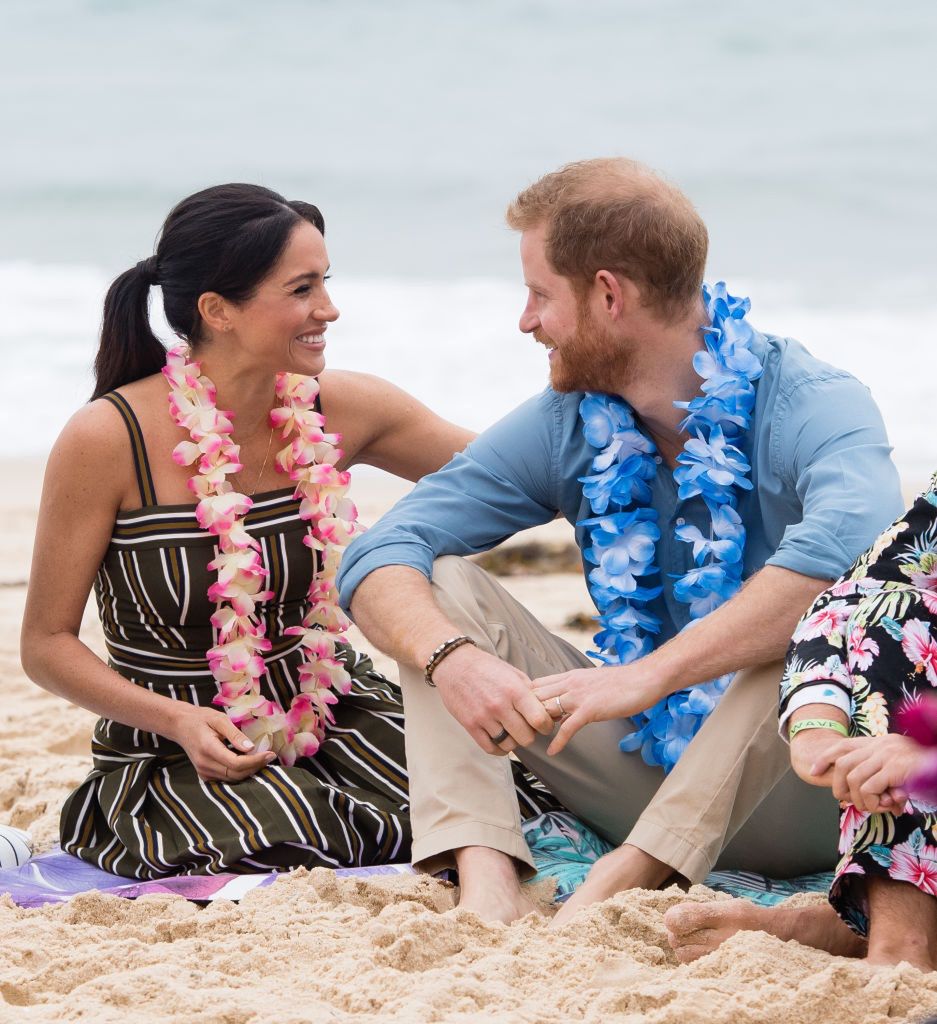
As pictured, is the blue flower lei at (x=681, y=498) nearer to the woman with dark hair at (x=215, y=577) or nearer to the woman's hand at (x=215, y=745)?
the woman with dark hair at (x=215, y=577)

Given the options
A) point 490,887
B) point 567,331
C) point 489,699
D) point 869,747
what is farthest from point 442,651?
point 869,747

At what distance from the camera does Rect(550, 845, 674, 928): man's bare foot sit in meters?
2.64

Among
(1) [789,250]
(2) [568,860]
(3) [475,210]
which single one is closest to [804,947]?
(2) [568,860]

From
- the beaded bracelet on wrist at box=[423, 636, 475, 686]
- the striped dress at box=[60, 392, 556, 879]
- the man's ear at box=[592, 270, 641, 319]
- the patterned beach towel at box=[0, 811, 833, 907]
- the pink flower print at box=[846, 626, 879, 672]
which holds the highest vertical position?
the man's ear at box=[592, 270, 641, 319]

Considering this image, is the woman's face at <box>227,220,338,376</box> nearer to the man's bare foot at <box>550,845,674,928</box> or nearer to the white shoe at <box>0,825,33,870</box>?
the white shoe at <box>0,825,33,870</box>

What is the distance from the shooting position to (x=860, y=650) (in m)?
2.19

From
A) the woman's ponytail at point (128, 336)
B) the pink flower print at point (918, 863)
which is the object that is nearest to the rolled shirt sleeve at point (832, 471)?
the pink flower print at point (918, 863)

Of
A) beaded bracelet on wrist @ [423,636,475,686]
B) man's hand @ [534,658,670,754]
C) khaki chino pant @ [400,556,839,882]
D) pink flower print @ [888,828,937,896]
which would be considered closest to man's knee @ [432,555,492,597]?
khaki chino pant @ [400,556,839,882]

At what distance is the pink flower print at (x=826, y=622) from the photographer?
89.0 inches

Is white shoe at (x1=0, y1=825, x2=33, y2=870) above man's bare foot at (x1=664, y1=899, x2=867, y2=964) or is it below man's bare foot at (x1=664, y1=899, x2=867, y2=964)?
below

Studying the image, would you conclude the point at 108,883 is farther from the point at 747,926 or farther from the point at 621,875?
the point at 747,926

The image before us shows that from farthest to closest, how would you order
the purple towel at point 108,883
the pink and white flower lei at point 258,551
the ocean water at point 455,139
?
1. the ocean water at point 455,139
2. the pink and white flower lei at point 258,551
3. the purple towel at point 108,883

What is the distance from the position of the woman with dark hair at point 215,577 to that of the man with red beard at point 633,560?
1.16 feet

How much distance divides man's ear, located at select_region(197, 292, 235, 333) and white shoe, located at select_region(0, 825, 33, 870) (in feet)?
4.65
